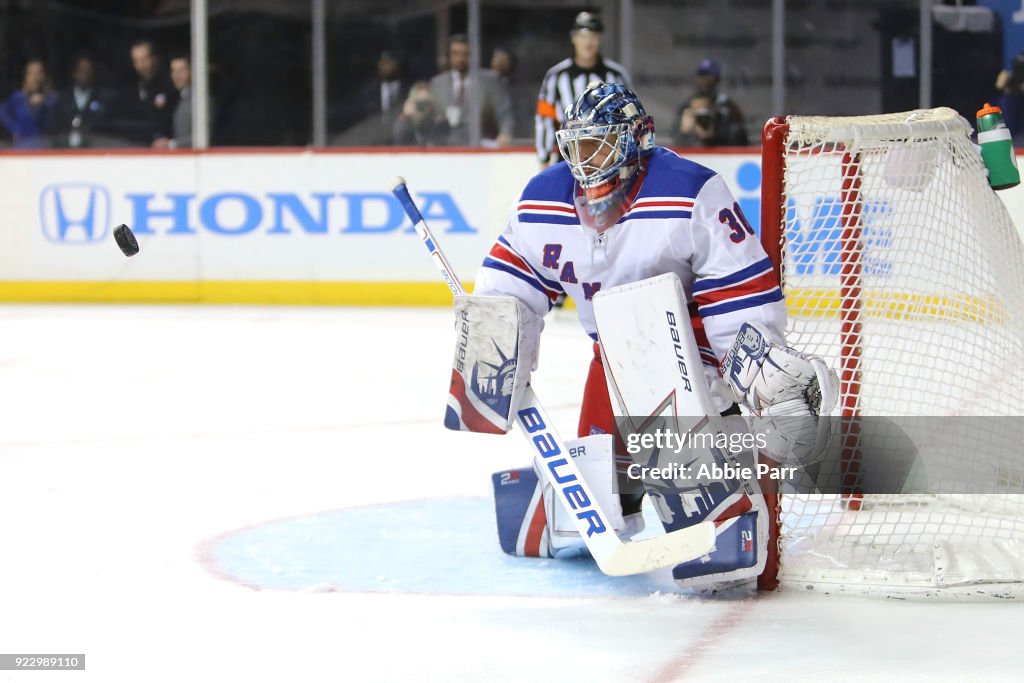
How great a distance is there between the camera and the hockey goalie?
228 centimetres

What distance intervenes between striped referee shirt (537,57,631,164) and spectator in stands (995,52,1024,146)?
185cm

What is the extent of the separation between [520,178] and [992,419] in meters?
4.65

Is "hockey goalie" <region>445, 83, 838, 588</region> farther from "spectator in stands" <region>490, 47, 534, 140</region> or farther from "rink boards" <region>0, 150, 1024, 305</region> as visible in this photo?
"spectator in stands" <region>490, 47, 534, 140</region>

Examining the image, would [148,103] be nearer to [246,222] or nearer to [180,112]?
[180,112]

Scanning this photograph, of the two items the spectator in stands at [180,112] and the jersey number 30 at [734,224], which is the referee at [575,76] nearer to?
the spectator in stands at [180,112]

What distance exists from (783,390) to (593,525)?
39 cm

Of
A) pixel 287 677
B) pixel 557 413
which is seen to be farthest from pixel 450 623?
pixel 557 413

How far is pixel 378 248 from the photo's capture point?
7.30 meters

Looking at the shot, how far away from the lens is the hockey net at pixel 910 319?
2.46 metres

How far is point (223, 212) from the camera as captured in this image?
742 centimetres

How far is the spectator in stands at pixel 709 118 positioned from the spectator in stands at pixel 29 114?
132 inches

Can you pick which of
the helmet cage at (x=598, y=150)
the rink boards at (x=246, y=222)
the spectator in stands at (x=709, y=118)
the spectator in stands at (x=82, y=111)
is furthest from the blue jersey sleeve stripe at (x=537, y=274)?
the spectator in stands at (x=82, y=111)

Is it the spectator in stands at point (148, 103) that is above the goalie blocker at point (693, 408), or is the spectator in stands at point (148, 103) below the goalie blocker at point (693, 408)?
above

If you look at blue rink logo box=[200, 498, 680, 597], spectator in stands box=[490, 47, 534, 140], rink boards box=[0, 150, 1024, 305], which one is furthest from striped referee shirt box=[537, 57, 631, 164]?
blue rink logo box=[200, 498, 680, 597]
